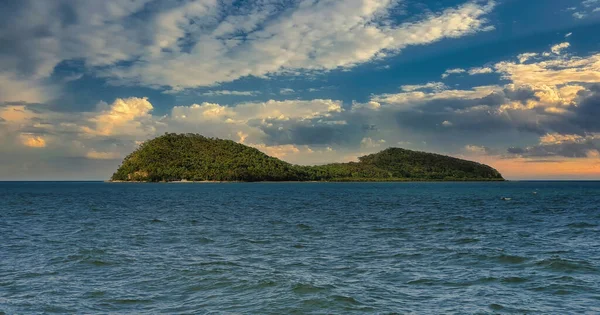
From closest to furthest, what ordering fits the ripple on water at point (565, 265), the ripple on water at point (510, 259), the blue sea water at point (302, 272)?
1. the blue sea water at point (302, 272)
2. the ripple on water at point (565, 265)
3. the ripple on water at point (510, 259)

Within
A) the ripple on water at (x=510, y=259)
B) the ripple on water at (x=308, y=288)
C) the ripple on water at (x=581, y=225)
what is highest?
the ripple on water at (x=308, y=288)

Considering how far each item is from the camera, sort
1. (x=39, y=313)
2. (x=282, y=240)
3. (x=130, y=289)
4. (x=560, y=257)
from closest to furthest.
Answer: (x=39, y=313) → (x=130, y=289) → (x=560, y=257) → (x=282, y=240)

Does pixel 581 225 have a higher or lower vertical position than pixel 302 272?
lower

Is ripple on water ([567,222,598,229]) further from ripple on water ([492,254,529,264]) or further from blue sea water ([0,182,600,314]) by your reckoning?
ripple on water ([492,254,529,264])

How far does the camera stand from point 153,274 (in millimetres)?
20781

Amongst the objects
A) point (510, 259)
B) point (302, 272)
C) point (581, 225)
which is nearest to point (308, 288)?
point (302, 272)

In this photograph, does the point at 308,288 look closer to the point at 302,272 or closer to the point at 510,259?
the point at 302,272

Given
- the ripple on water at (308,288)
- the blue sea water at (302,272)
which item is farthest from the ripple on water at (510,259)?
the ripple on water at (308,288)

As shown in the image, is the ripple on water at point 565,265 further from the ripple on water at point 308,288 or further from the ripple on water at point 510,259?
the ripple on water at point 308,288

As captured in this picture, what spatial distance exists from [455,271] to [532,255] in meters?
7.15

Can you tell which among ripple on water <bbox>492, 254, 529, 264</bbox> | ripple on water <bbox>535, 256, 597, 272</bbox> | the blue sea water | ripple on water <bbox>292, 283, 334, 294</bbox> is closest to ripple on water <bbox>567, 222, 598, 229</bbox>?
the blue sea water

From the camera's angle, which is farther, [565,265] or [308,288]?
[565,265]

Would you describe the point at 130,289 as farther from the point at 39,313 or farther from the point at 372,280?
the point at 372,280

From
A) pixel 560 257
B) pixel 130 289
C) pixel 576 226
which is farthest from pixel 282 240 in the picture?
pixel 576 226
